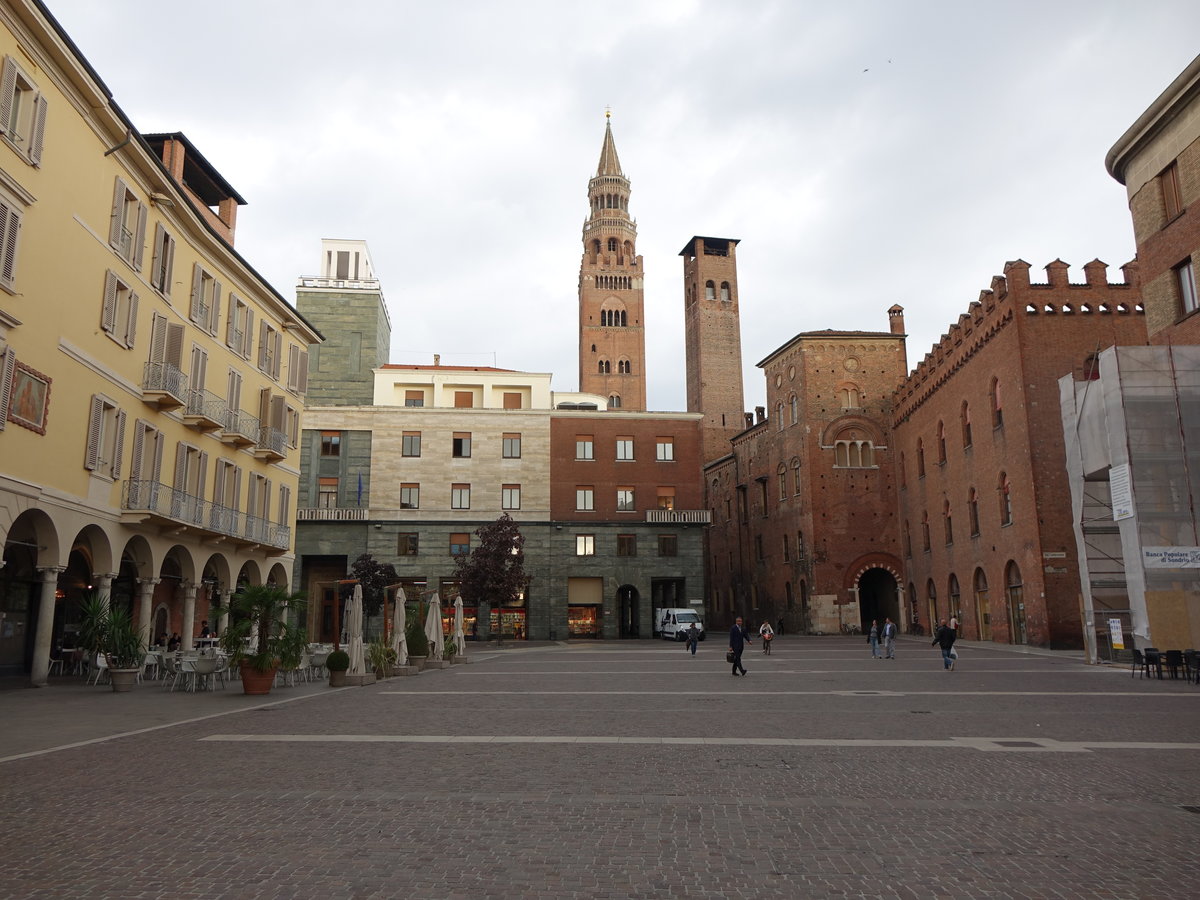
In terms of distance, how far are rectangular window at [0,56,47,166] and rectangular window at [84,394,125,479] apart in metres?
5.54

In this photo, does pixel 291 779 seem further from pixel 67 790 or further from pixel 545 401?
pixel 545 401

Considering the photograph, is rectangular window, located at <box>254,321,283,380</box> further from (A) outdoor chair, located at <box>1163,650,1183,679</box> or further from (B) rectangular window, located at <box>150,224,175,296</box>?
(A) outdoor chair, located at <box>1163,650,1183,679</box>

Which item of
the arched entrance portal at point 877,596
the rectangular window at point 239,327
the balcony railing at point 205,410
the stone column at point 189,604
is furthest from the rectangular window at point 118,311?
the arched entrance portal at point 877,596

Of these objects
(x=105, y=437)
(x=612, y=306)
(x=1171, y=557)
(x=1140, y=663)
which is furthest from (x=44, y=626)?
(x=612, y=306)

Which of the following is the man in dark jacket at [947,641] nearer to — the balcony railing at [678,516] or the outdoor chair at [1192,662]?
the outdoor chair at [1192,662]

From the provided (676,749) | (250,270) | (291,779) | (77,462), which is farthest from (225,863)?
(250,270)

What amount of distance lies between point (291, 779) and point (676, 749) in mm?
4410

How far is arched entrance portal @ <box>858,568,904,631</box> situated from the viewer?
170 feet

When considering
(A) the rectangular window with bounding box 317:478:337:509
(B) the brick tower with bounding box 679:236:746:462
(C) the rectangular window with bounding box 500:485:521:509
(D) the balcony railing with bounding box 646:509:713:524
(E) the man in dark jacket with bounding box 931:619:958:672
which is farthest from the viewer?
(B) the brick tower with bounding box 679:236:746:462

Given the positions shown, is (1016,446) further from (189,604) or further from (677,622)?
(189,604)

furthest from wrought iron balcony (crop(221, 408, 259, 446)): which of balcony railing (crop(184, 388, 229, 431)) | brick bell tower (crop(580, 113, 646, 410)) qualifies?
brick bell tower (crop(580, 113, 646, 410))

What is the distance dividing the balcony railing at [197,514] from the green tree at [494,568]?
38.2ft

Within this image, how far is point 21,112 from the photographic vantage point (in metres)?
18.0

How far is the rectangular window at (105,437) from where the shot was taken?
20.7 meters
